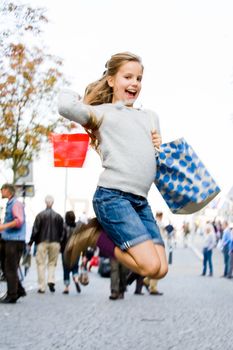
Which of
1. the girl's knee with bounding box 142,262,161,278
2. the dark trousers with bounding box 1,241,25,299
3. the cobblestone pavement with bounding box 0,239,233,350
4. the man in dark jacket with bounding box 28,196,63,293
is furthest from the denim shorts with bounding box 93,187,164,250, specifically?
the man in dark jacket with bounding box 28,196,63,293

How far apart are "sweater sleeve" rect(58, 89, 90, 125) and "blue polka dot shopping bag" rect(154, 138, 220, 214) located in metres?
0.47

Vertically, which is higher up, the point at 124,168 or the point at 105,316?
the point at 124,168

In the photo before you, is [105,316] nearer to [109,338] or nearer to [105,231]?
[109,338]

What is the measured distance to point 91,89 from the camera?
15.5ft

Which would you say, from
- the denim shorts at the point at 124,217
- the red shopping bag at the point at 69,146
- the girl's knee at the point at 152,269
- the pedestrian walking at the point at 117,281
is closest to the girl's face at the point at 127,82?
the red shopping bag at the point at 69,146

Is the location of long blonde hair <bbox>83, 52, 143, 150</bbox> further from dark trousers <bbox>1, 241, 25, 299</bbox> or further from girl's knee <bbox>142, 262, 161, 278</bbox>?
dark trousers <bbox>1, 241, 25, 299</bbox>

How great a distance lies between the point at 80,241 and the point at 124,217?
0.82 ft

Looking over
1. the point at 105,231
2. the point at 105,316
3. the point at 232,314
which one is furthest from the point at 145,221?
the point at 232,314

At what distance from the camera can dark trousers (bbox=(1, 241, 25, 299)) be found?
14.2 m

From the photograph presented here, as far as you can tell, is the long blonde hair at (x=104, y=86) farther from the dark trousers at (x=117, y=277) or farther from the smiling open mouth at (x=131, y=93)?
the dark trousers at (x=117, y=277)

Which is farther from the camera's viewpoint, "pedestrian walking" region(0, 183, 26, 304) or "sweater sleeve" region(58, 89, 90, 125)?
"pedestrian walking" region(0, 183, 26, 304)

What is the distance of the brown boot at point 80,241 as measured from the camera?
4.46 m

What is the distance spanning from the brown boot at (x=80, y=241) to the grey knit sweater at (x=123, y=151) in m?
0.23

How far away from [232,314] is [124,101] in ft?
29.4
